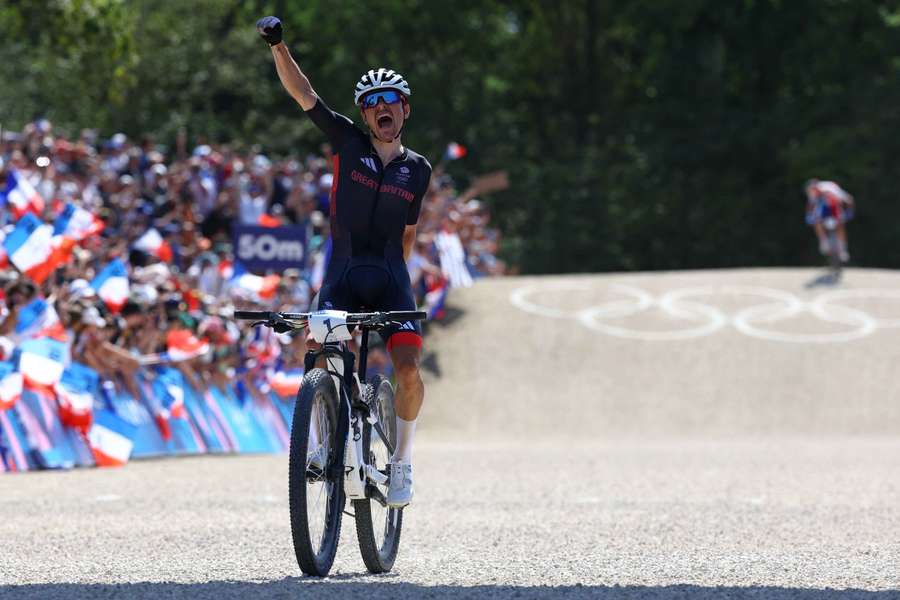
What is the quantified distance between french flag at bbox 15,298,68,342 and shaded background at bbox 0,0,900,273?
83.1ft

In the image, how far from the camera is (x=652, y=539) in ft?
27.9

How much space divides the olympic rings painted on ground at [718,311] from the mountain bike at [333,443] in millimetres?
17843

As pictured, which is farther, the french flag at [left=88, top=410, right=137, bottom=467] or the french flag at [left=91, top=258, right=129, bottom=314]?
the french flag at [left=91, top=258, right=129, bottom=314]

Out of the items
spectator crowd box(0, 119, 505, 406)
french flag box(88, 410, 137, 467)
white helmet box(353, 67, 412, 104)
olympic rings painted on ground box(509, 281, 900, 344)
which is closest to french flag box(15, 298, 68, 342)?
spectator crowd box(0, 119, 505, 406)

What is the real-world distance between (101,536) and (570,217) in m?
31.9

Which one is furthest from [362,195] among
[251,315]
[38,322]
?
[38,322]

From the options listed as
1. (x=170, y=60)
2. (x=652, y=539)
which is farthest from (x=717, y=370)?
(x=170, y=60)

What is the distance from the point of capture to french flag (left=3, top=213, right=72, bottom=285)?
13758 millimetres

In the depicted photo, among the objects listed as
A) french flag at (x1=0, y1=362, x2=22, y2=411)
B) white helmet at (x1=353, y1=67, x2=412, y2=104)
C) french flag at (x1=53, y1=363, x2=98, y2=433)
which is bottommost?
french flag at (x1=53, y1=363, x2=98, y2=433)

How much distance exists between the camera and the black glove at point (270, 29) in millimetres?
6898

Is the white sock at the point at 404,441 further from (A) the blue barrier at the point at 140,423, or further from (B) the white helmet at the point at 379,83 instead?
(A) the blue barrier at the point at 140,423

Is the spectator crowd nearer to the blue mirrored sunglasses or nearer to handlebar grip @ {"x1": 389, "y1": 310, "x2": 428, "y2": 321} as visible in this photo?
the blue mirrored sunglasses

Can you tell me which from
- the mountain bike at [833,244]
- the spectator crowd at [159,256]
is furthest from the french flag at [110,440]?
the mountain bike at [833,244]

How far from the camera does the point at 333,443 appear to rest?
6.72 meters
